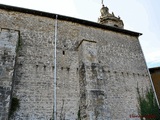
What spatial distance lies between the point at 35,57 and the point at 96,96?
4001 millimetres

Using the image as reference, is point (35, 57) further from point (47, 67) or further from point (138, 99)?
point (138, 99)

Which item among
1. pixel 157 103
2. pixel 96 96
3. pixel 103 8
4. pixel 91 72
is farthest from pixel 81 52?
pixel 103 8

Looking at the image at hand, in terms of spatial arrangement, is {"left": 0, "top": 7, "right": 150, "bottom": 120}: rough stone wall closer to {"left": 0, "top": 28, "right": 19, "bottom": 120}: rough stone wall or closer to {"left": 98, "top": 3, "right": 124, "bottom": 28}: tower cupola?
{"left": 0, "top": 28, "right": 19, "bottom": 120}: rough stone wall

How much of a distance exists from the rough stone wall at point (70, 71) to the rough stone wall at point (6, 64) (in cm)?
94

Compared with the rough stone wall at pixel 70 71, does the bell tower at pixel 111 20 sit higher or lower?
higher

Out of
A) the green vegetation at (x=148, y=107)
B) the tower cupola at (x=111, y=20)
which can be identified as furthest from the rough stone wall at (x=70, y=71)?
the tower cupola at (x=111, y=20)

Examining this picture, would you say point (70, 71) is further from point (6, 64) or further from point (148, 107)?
point (148, 107)

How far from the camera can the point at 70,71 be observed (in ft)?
31.0

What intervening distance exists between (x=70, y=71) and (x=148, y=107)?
5406mm

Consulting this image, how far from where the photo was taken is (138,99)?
10.2 m

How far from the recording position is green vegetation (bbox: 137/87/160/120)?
9841 mm

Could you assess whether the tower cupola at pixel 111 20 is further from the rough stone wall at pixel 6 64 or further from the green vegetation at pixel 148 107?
the rough stone wall at pixel 6 64

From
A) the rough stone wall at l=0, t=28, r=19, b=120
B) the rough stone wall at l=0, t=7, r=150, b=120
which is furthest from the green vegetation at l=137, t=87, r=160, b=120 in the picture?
the rough stone wall at l=0, t=28, r=19, b=120

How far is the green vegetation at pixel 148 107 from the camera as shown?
9.84 meters
